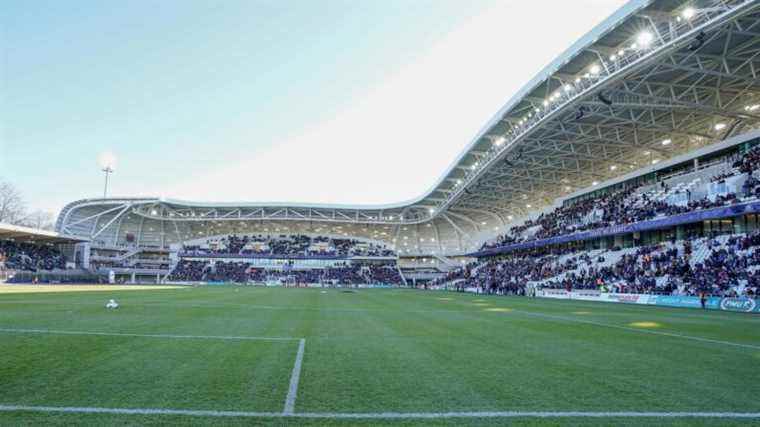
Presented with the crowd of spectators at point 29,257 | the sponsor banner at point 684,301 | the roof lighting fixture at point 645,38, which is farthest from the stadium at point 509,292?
the crowd of spectators at point 29,257

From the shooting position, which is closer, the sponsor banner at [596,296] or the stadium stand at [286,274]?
the sponsor banner at [596,296]

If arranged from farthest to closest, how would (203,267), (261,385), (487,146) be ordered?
(203,267) < (487,146) < (261,385)

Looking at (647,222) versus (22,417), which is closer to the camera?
(22,417)

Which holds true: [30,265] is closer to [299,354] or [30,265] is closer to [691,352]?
[299,354]

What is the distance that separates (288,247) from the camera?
304 ft

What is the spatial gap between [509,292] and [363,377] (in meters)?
44.6

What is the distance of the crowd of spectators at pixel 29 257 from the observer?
59.4m

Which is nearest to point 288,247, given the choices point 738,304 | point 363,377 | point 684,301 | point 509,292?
point 509,292

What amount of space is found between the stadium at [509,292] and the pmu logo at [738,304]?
188mm

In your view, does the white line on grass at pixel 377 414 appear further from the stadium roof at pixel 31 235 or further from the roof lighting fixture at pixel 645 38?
the stadium roof at pixel 31 235

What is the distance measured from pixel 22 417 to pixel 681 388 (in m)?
8.06

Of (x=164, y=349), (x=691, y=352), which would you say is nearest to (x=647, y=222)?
(x=691, y=352)

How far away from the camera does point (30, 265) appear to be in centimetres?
6144

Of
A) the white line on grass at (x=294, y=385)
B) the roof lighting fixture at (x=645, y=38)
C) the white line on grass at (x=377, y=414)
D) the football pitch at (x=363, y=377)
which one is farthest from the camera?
the roof lighting fixture at (x=645, y=38)
